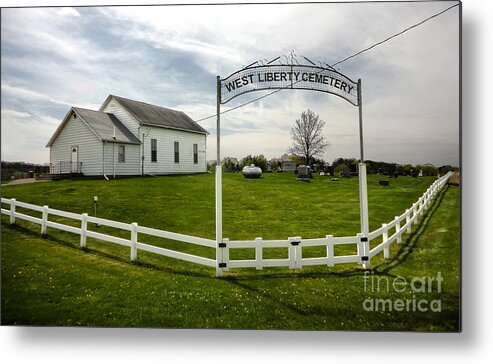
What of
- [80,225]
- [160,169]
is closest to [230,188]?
[160,169]

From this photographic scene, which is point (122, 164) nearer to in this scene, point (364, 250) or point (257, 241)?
point (257, 241)

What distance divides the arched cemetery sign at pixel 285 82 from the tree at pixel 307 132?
30 cm

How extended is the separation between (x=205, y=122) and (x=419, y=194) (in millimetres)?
2636

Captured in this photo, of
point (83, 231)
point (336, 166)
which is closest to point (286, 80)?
point (336, 166)

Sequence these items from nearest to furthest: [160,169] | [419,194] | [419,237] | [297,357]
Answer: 1. [297,357]
2. [419,237]
3. [419,194]
4. [160,169]

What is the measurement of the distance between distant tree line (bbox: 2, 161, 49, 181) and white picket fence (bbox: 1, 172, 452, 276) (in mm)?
280

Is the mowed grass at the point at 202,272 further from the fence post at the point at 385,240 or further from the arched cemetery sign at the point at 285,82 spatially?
the arched cemetery sign at the point at 285,82

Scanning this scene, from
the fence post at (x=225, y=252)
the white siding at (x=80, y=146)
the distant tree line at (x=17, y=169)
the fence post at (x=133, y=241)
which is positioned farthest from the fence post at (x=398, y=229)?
the distant tree line at (x=17, y=169)

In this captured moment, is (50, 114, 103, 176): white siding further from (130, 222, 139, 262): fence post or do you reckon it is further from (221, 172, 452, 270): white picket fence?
(221, 172, 452, 270): white picket fence

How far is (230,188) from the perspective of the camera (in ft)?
13.7

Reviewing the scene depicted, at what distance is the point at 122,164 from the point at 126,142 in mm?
347

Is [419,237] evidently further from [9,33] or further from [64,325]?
[9,33]

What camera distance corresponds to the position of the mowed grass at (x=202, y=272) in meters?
2.86

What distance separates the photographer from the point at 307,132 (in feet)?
10.8
